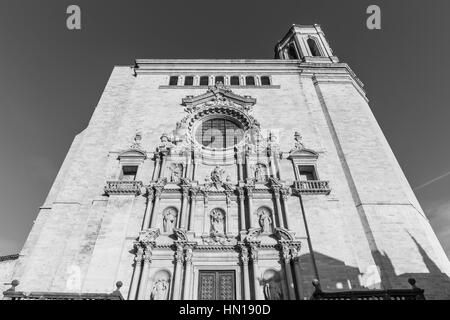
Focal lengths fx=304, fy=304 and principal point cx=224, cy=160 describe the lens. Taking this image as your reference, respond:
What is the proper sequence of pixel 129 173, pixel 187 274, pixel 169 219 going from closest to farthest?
pixel 187 274
pixel 169 219
pixel 129 173

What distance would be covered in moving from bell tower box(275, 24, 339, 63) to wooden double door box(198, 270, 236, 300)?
19.6 metres

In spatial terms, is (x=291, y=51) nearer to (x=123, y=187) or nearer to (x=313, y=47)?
(x=313, y=47)

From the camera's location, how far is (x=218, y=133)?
66.5ft

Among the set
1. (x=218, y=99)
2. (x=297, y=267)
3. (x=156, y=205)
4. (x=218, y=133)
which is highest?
(x=218, y=99)

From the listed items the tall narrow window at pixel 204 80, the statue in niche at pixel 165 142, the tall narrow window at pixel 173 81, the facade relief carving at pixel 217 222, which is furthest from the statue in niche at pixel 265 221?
the tall narrow window at pixel 173 81

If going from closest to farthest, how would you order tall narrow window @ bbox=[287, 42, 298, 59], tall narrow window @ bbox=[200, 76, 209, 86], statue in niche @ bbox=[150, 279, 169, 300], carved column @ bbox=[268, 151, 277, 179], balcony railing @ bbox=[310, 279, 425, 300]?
balcony railing @ bbox=[310, 279, 425, 300] < statue in niche @ bbox=[150, 279, 169, 300] < carved column @ bbox=[268, 151, 277, 179] < tall narrow window @ bbox=[200, 76, 209, 86] < tall narrow window @ bbox=[287, 42, 298, 59]

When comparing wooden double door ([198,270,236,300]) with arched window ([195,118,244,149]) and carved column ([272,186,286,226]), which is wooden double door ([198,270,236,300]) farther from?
arched window ([195,118,244,149])

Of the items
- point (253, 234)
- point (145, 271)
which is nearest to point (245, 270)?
point (253, 234)

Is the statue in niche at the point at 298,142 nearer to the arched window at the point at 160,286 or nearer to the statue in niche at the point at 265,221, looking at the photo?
the statue in niche at the point at 265,221

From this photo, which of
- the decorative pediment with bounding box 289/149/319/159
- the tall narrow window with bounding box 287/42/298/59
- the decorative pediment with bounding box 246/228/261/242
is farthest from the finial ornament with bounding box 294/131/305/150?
the tall narrow window with bounding box 287/42/298/59

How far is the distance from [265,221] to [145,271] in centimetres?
600

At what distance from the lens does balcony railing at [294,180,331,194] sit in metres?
15.9

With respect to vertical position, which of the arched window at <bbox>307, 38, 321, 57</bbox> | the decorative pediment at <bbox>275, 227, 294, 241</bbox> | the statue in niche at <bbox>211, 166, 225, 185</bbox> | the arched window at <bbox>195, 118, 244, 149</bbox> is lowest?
the decorative pediment at <bbox>275, 227, 294, 241</bbox>

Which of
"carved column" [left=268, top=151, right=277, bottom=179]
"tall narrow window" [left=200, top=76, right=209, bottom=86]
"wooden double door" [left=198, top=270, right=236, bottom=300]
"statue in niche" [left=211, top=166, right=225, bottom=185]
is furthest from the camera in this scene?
"tall narrow window" [left=200, top=76, right=209, bottom=86]
